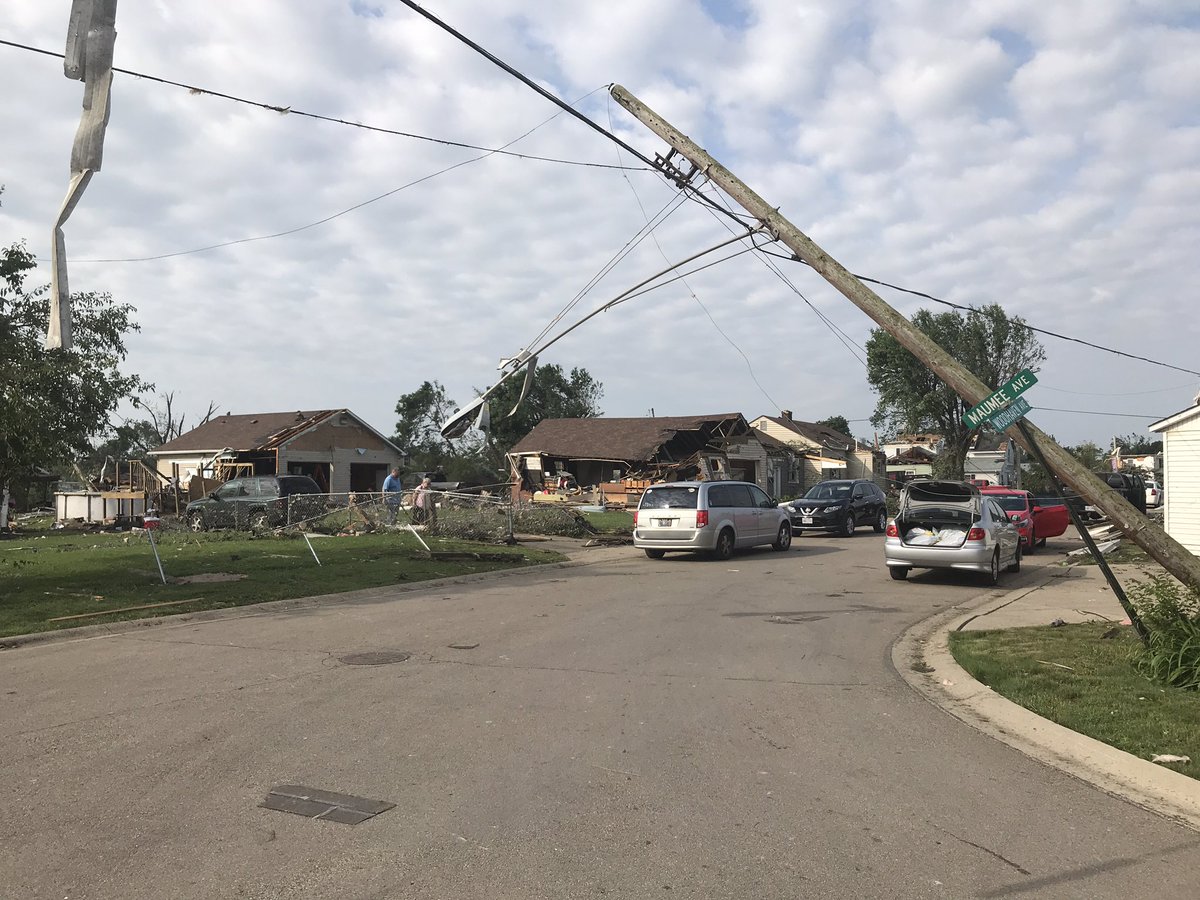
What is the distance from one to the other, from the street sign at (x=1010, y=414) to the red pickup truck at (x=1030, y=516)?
548 inches

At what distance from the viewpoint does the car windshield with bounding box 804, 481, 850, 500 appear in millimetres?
28094

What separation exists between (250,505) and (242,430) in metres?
20.6

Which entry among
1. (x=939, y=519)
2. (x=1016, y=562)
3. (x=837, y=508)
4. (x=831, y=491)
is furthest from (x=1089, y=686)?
(x=831, y=491)

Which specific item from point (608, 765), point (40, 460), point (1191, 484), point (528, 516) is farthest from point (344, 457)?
point (608, 765)

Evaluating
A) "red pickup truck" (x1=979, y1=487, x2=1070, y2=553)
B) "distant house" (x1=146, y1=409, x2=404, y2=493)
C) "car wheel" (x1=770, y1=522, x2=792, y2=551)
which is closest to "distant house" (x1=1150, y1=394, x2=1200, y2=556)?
"red pickup truck" (x1=979, y1=487, x2=1070, y2=553)

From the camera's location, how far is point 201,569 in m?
15.8

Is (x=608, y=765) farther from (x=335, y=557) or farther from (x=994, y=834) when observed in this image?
(x=335, y=557)

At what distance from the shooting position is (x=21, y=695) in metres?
7.34

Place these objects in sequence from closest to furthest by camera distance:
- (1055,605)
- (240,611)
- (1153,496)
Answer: (240,611)
(1055,605)
(1153,496)

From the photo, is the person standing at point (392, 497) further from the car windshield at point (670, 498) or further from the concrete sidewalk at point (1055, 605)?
the concrete sidewalk at point (1055, 605)

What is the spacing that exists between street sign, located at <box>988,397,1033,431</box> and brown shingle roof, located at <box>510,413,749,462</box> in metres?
33.9

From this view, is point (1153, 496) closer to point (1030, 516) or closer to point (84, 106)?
point (1030, 516)

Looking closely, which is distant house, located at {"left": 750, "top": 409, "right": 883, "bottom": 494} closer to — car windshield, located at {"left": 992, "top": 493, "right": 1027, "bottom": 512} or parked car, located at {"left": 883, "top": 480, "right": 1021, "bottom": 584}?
car windshield, located at {"left": 992, "top": 493, "right": 1027, "bottom": 512}

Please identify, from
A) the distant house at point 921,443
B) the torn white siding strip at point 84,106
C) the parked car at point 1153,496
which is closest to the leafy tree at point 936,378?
the distant house at point 921,443
